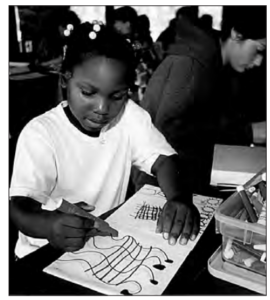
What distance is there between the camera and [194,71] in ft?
3.26

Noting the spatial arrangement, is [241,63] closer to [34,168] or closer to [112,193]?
[112,193]

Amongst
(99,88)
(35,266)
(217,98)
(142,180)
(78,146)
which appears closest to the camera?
(35,266)

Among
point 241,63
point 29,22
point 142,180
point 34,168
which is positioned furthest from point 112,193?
point 29,22

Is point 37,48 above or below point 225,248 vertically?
above

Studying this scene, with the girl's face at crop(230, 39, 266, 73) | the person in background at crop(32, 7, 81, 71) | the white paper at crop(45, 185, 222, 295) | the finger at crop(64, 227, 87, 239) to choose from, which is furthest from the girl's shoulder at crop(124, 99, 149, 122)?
the person in background at crop(32, 7, 81, 71)

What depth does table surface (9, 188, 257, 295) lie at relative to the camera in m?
0.47

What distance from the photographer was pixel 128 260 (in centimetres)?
54

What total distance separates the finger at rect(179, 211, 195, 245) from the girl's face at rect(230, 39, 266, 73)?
662 mm

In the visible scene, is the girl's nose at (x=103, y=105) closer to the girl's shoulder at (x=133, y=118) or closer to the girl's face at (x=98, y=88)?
the girl's face at (x=98, y=88)

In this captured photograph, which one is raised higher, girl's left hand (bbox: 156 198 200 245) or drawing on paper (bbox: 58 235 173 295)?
girl's left hand (bbox: 156 198 200 245)

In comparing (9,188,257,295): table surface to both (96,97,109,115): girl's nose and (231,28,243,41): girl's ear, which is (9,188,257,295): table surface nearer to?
(96,97,109,115): girl's nose

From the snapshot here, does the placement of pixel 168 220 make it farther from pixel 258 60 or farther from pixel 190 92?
Result: pixel 258 60

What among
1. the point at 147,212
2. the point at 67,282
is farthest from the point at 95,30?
the point at 67,282

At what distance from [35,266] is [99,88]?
0.93ft
